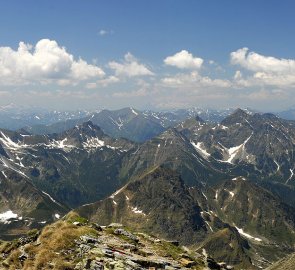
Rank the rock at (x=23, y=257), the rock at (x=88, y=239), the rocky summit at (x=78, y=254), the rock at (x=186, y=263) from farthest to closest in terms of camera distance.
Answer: the rock at (x=186, y=263)
the rock at (x=88, y=239)
the rock at (x=23, y=257)
the rocky summit at (x=78, y=254)

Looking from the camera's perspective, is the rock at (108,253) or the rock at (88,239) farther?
the rock at (88,239)

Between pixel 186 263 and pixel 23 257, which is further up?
pixel 23 257

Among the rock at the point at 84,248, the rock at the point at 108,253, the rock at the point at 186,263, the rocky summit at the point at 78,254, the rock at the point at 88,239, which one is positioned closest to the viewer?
the rocky summit at the point at 78,254

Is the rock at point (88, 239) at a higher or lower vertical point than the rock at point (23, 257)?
higher

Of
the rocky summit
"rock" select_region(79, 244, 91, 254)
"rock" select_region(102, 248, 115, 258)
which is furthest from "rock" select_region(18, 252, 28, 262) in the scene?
"rock" select_region(102, 248, 115, 258)

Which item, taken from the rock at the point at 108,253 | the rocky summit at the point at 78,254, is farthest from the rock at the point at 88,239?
the rock at the point at 108,253

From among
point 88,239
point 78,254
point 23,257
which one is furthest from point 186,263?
point 23,257

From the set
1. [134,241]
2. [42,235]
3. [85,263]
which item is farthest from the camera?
[134,241]

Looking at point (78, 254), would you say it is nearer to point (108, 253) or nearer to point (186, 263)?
point (108, 253)

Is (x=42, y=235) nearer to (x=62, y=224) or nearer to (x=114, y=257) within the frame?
(x=62, y=224)

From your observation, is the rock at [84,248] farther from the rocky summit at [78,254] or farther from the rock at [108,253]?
the rock at [108,253]

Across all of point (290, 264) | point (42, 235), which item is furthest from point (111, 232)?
point (290, 264)
